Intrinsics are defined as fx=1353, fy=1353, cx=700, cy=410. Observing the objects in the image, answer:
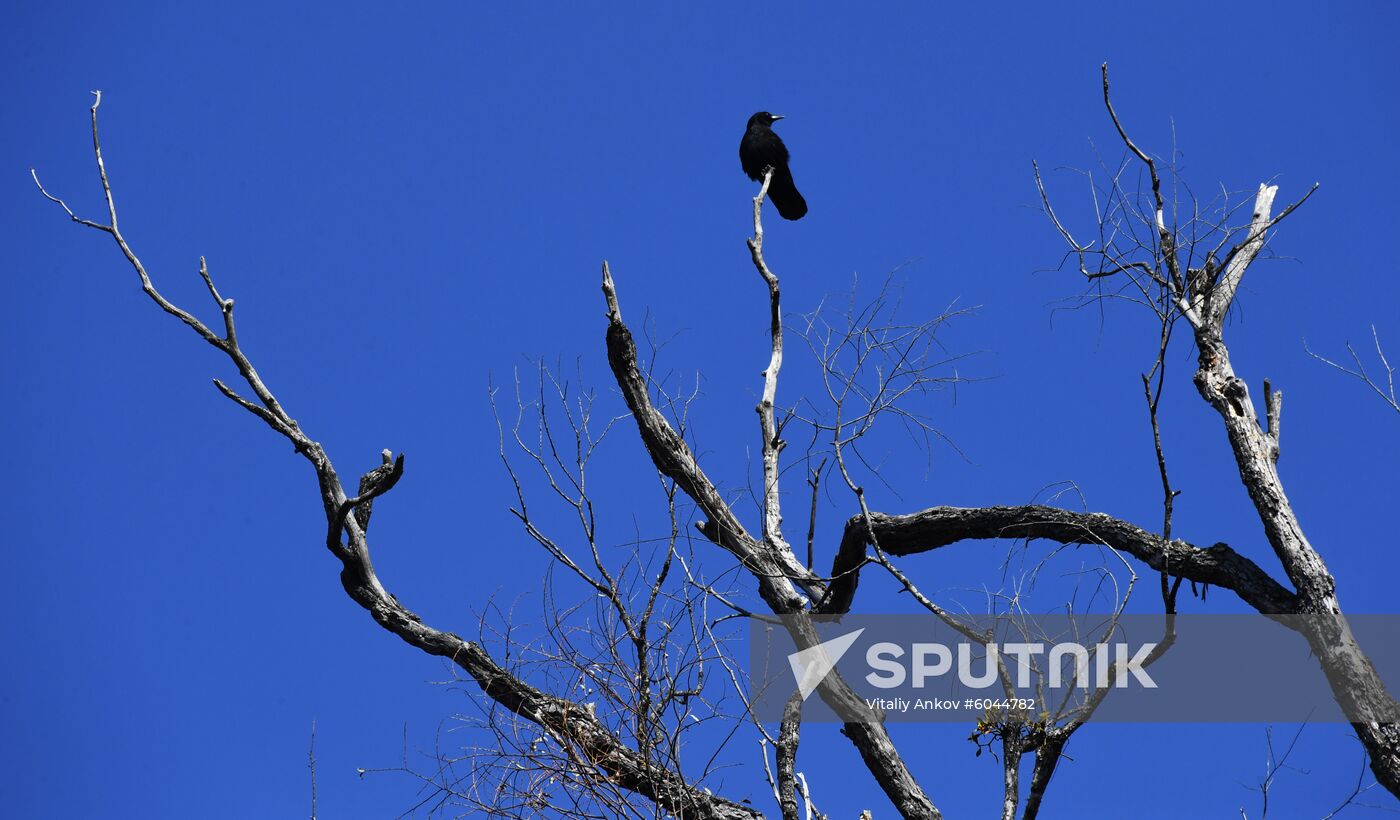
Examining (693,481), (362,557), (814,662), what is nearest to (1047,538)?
(814,662)

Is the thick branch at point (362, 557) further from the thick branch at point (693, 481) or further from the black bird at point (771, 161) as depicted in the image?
the black bird at point (771, 161)

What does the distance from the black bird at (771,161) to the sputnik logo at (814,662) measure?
4.19 meters

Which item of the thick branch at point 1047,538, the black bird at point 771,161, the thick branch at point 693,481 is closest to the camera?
the thick branch at point 1047,538

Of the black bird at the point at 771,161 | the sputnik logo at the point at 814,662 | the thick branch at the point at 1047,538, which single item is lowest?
the sputnik logo at the point at 814,662

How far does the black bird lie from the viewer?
811 cm

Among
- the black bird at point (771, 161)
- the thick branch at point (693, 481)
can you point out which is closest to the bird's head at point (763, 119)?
the black bird at point (771, 161)

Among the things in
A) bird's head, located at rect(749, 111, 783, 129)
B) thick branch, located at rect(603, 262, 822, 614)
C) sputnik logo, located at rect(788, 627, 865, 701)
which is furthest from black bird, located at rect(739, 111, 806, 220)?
sputnik logo, located at rect(788, 627, 865, 701)

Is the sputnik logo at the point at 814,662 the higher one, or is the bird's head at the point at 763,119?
the bird's head at the point at 763,119

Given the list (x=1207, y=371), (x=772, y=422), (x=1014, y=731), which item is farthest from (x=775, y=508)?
(x=1207, y=371)

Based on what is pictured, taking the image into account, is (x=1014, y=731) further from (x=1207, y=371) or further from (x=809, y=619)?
(x=1207, y=371)

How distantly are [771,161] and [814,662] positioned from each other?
4461 mm

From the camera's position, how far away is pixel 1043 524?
14.3ft

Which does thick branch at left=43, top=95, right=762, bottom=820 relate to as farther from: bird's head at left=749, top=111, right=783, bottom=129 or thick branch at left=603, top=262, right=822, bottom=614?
bird's head at left=749, top=111, right=783, bottom=129

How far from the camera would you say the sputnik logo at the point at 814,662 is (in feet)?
13.9
